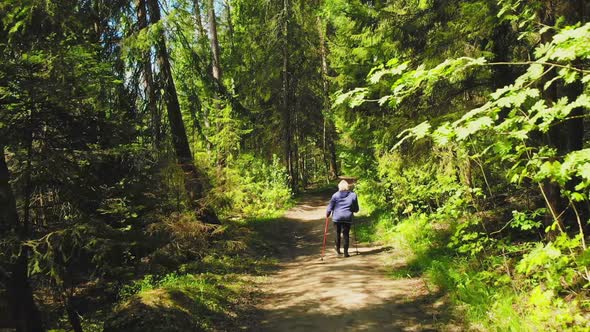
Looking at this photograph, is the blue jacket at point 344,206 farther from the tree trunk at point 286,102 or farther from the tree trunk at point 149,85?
the tree trunk at point 286,102

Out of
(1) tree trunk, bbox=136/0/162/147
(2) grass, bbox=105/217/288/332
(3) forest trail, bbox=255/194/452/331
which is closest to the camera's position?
(2) grass, bbox=105/217/288/332

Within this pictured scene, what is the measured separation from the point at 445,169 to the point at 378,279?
10.4 ft

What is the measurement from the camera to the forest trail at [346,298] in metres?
6.69

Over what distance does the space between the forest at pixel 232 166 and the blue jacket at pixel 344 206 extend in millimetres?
1569

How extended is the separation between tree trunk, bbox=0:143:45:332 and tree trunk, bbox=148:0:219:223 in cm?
511

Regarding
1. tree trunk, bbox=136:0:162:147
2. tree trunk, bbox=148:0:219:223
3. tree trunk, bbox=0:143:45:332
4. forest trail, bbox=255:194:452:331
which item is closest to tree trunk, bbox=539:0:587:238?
forest trail, bbox=255:194:452:331

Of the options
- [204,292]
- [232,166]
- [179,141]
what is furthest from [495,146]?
[232,166]

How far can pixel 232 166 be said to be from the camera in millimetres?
16750

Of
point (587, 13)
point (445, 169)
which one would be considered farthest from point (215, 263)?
point (587, 13)

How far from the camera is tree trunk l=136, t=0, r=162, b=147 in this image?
11.6m

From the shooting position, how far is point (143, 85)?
39.2ft

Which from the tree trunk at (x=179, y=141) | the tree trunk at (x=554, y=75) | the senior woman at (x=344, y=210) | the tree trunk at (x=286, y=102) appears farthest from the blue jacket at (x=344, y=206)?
the tree trunk at (x=286, y=102)

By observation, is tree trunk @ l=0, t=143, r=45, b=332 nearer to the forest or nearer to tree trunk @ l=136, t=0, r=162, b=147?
the forest

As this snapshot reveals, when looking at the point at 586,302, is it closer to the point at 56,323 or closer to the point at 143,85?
the point at 56,323
